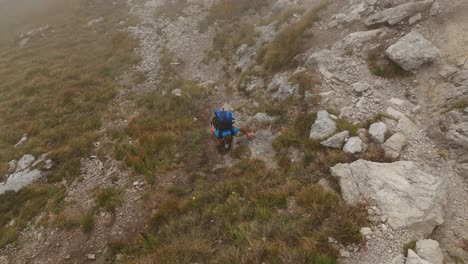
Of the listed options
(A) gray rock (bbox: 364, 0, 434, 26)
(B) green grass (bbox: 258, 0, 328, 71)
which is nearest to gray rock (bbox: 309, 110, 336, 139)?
(B) green grass (bbox: 258, 0, 328, 71)

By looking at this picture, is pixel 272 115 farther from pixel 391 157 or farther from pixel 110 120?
pixel 110 120

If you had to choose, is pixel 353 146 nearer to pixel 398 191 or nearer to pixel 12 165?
pixel 398 191

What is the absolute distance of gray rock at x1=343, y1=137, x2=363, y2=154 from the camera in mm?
Answer: 8141

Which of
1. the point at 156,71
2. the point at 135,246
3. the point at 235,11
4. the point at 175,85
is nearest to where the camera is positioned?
the point at 135,246

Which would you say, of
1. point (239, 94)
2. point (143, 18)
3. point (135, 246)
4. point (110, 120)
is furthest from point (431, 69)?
point (143, 18)

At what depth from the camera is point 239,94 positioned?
45.7 feet

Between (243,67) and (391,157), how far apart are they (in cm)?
935

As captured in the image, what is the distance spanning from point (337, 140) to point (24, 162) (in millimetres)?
11538

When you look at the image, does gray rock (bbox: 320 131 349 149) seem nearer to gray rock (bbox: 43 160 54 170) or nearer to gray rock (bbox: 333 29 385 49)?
gray rock (bbox: 333 29 385 49)

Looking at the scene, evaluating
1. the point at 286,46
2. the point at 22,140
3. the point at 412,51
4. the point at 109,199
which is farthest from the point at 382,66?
the point at 22,140

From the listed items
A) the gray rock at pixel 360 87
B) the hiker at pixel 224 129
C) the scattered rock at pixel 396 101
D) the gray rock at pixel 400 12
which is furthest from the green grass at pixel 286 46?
the scattered rock at pixel 396 101

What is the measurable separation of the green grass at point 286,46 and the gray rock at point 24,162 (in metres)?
10.7

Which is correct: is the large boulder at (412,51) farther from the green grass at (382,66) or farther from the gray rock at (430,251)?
the gray rock at (430,251)

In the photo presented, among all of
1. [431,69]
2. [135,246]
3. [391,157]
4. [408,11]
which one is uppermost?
[408,11]
